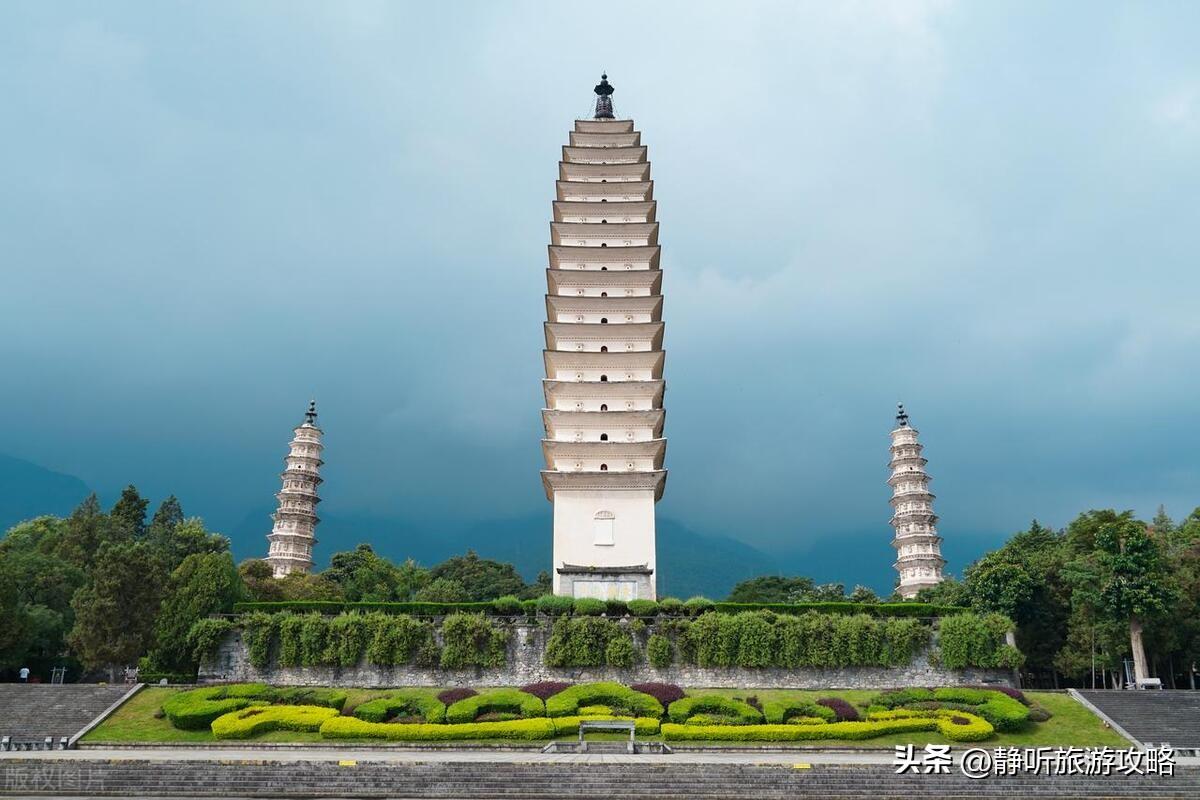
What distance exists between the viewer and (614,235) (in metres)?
34.8

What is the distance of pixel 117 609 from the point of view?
26250mm

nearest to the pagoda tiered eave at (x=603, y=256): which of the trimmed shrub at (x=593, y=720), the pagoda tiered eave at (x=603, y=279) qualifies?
the pagoda tiered eave at (x=603, y=279)

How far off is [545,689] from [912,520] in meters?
27.4

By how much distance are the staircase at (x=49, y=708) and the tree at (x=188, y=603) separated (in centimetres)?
245

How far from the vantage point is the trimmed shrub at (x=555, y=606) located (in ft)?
82.2

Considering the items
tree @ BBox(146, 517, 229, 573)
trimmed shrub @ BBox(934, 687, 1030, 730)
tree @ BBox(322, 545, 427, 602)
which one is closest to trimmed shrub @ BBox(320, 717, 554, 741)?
trimmed shrub @ BBox(934, 687, 1030, 730)

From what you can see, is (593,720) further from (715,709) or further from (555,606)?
(555,606)

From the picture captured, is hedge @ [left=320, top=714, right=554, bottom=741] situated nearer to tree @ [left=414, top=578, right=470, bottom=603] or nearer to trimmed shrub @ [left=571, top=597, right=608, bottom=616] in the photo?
trimmed shrub @ [left=571, top=597, right=608, bottom=616]

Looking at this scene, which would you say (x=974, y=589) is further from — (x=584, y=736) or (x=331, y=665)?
(x=331, y=665)

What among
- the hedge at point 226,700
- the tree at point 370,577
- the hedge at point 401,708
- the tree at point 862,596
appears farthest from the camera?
the tree at point 862,596

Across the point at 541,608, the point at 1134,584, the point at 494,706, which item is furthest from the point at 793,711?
the point at 1134,584

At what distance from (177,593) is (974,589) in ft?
82.0

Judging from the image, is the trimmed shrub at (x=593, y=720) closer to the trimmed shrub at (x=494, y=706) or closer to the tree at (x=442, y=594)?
the trimmed shrub at (x=494, y=706)

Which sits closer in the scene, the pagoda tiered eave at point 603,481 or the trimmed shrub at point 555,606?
the trimmed shrub at point 555,606
